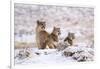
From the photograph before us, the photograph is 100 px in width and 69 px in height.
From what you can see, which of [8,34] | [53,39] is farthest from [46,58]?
[8,34]

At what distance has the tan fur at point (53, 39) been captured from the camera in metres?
1.88

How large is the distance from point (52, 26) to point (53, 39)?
125 millimetres

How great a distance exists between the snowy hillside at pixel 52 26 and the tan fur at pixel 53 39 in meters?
0.04

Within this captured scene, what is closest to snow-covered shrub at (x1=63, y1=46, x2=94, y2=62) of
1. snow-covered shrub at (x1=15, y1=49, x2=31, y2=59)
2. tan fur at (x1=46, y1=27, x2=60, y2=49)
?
tan fur at (x1=46, y1=27, x2=60, y2=49)

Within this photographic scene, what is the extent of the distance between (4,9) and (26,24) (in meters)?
0.24

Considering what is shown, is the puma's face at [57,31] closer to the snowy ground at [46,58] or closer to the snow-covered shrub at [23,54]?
the snowy ground at [46,58]

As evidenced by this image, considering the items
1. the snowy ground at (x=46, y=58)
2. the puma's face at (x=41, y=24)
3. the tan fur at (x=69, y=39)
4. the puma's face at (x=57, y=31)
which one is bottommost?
the snowy ground at (x=46, y=58)

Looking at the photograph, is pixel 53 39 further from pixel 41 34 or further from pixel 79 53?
pixel 79 53

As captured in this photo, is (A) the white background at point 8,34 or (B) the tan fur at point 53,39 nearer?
(A) the white background at point 8,34

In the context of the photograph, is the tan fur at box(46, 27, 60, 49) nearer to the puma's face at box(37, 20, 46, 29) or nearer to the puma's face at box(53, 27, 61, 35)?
the puma's face at box(53, 27, 61, 35)

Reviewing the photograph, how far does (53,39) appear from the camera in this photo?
6.21 feet

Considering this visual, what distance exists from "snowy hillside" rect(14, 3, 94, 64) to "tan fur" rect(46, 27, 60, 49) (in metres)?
0.04

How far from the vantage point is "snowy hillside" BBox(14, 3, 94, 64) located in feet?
5.90

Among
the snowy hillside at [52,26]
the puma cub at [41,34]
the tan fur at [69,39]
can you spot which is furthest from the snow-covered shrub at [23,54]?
the tan fur at [69,39]
